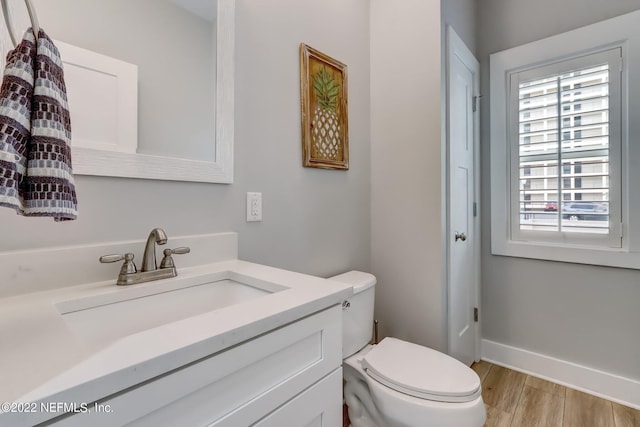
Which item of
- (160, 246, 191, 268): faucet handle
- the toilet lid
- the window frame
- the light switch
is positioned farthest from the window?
(160, 246, 191, 268): faucet handle

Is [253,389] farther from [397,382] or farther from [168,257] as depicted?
[397,382]

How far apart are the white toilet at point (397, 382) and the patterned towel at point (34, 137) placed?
1033mm

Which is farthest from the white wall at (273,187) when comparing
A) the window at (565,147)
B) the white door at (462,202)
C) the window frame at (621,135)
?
the window at (565,147)

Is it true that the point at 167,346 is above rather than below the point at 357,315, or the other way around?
above

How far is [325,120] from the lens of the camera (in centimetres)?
149

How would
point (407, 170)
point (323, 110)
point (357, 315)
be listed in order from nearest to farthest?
point (357, 315) < point (323, 110) < point (407, 170)

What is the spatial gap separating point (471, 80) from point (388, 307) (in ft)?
4.95

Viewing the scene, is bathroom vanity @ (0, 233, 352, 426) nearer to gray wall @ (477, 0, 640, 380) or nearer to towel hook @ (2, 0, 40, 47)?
towel hook @ (2, 0, 40, 47)

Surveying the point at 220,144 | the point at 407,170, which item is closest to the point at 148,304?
the point at 220,144

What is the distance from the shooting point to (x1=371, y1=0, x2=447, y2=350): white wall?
1511 millimetres

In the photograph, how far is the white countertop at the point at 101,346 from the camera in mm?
366

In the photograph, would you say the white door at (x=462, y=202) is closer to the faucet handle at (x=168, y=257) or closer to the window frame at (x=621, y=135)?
the window frame at (x=621, y=135)

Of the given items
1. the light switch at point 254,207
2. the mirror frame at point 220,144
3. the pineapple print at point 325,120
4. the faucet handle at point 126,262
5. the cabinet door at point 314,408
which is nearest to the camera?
the cabinet door at point 314,408

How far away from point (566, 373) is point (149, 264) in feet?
7.33
